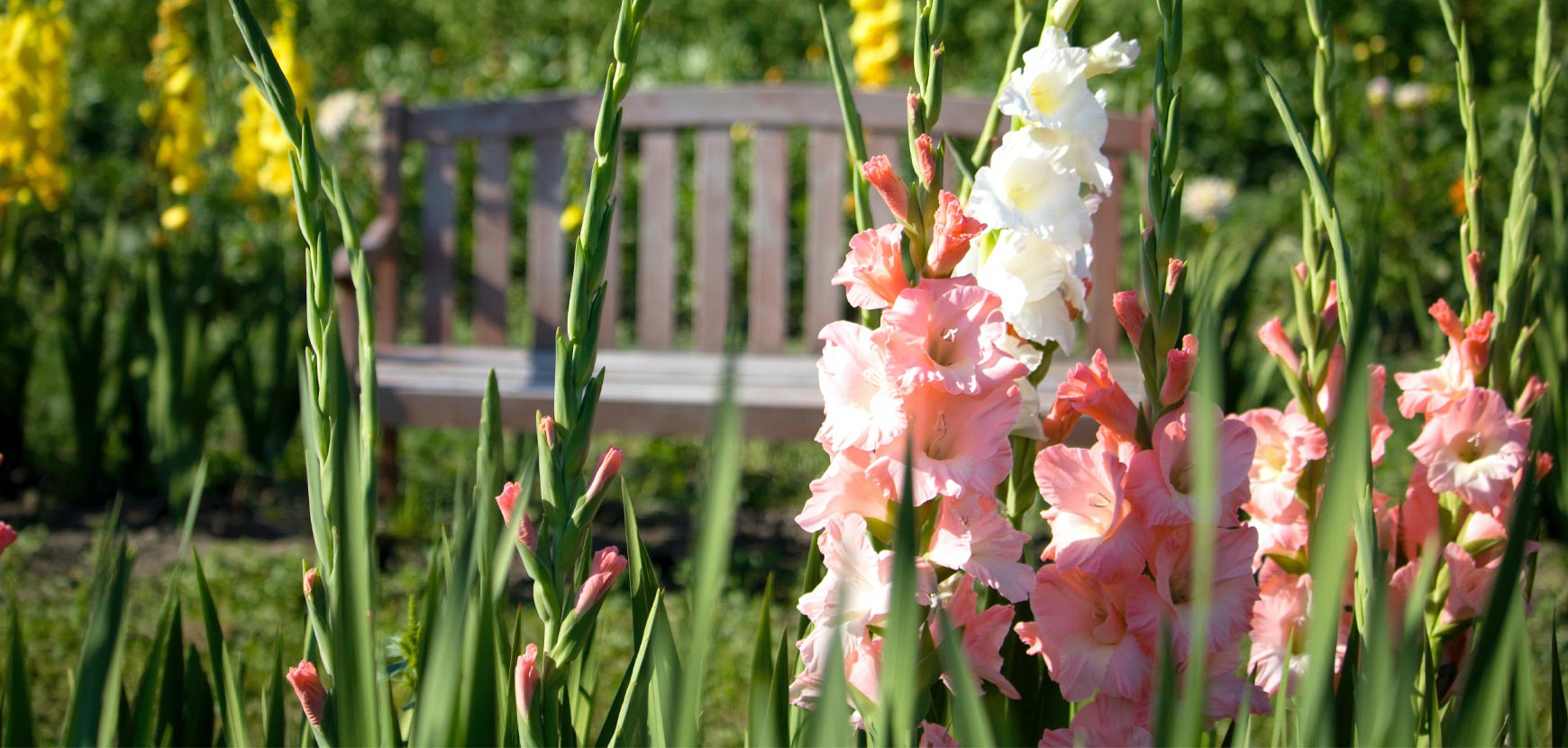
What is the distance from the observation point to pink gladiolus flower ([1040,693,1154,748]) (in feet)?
2.07

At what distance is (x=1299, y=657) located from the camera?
0.80 meters

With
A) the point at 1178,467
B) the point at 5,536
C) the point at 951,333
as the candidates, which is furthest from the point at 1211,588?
the point at 5,536

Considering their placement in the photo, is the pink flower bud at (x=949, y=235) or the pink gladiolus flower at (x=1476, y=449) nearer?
the pink flower bud at (x=949, y=235)

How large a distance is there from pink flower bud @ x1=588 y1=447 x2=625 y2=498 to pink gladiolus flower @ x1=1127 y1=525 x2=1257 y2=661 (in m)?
0.27

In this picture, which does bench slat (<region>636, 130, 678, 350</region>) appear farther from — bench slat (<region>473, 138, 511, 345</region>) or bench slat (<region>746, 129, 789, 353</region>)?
bench slat (<region>473, 138, 511, 345</region>)

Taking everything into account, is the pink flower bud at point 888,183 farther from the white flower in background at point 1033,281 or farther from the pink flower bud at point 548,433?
the pink flower bud at point 548,433

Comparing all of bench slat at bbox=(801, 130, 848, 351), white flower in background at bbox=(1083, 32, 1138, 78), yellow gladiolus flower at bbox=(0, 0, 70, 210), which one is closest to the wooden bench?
bench slat at bbox=(801, 130, 848, 351)

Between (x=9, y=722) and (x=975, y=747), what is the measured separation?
0.48 meters

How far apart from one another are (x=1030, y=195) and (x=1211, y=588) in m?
0.23

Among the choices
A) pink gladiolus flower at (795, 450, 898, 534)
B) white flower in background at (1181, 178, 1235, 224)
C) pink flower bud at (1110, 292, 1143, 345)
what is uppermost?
white flower in background at (1181, 178, 1235, 224)

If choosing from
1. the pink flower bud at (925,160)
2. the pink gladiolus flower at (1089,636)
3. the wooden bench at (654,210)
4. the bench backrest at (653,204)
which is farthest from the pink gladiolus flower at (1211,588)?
the bench backrest at (653,204)

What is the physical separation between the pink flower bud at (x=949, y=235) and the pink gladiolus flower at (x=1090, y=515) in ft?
0.37

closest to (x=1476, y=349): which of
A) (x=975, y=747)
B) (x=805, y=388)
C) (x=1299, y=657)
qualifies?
(x=1299, y=657)

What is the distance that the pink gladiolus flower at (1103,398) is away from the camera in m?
0.66
